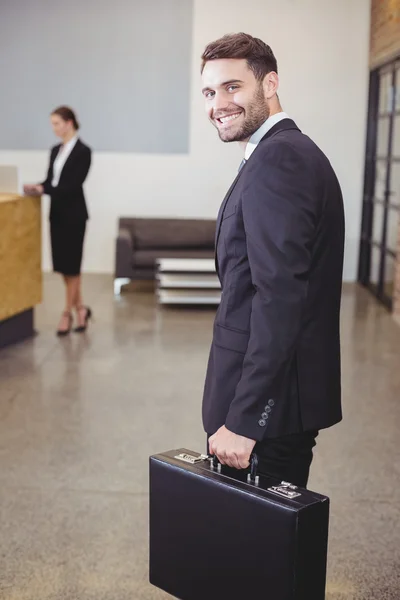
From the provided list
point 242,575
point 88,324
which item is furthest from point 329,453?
point 88,324

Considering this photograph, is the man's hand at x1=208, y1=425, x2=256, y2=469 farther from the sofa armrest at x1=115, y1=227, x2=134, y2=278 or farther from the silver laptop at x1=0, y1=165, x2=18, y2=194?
the sofa armrest at x1=115, y1=227, x2=134, y2=278

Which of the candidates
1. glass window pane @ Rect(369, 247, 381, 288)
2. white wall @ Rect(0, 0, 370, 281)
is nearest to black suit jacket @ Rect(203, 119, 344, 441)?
glass window pane @ Rect(369, 247, 381, 288)

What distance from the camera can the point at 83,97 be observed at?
10352 mm

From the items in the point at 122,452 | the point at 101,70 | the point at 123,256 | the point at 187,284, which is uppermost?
the point at 101,70

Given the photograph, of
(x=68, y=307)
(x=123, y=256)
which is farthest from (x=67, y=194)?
(x=123, y=256)

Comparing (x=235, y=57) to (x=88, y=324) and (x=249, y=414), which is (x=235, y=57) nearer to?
(x=249, y=414)

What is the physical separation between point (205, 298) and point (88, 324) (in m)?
1.43

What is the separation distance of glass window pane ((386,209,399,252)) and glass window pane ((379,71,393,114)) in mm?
1186

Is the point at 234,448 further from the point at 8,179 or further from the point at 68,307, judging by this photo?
the point at 68,307

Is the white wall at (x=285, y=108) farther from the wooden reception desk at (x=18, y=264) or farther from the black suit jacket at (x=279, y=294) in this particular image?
the black suit jacket at (x=279, y=294)

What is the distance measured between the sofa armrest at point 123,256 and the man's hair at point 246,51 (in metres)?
7.31

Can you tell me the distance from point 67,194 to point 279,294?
5.23m

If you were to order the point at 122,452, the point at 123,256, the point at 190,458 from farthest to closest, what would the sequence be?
the point at 123,256
the point at 122,452
the point at 190,458

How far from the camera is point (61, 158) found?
6.78 meters
